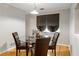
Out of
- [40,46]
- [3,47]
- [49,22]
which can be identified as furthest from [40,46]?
[49,22]

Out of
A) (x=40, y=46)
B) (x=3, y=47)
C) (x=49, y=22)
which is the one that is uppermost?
(x=49, y=22)

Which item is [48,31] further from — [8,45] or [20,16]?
[8,45]

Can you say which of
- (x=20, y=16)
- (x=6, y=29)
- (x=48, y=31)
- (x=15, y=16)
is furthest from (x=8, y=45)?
(x=48, y=31)

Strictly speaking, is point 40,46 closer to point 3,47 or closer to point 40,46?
point 40,46

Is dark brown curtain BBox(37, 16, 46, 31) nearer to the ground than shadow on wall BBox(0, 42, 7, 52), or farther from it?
farther from it

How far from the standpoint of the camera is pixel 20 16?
758cm

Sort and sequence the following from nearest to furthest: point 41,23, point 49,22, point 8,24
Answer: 1. point 8,24
2. point 49,22
3. point 41,23

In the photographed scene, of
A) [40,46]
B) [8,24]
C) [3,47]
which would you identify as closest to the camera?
[40,46]

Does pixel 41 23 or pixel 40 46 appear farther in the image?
pixel 41 23

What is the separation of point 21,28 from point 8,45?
67.5 inches

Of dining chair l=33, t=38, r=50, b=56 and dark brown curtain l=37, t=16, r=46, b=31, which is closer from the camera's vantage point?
dining chair l=33, t=38, r=50, b=56

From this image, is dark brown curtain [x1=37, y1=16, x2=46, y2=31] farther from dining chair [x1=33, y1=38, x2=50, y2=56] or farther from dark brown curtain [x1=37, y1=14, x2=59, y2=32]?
dining chair [x1=33, y1=38, x2=50, y2=56]

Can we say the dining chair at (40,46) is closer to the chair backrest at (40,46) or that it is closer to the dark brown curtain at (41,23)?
the chair backrest at (40,46)

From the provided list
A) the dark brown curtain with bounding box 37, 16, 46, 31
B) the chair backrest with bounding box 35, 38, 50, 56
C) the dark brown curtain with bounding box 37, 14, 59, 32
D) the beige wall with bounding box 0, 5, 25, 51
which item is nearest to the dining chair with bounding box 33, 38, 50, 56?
the chair backrest with bounding box 35, 38, 50, 56
